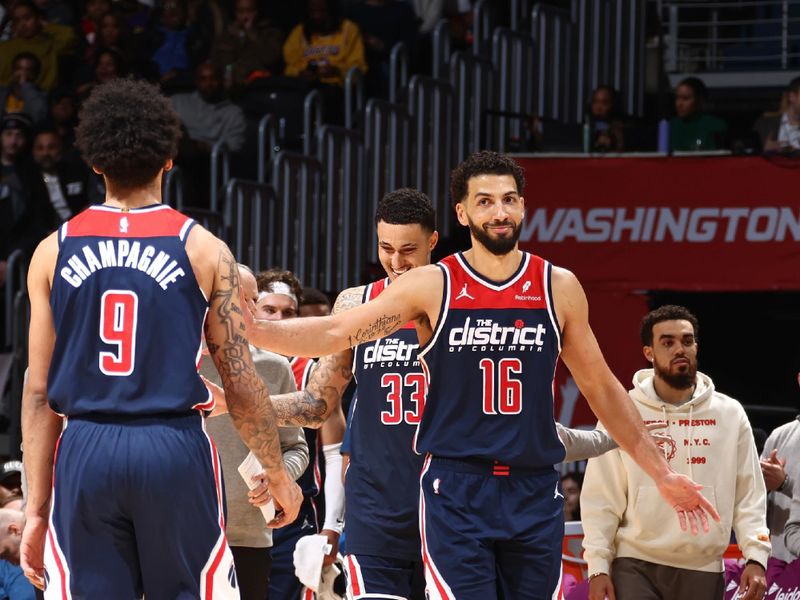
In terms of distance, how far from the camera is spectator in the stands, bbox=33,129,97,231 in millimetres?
12438

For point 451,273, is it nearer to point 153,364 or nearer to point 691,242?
point 153,364

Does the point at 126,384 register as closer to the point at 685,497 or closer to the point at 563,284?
the point at 563,284

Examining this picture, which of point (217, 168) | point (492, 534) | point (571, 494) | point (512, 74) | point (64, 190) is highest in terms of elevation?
point (512, 74)

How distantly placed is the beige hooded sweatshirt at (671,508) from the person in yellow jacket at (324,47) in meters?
7.13

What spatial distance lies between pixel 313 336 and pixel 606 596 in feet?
8.59

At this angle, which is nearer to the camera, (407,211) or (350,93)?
(407,211)

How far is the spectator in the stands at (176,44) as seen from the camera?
48.5 ft

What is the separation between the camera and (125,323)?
4.53 m

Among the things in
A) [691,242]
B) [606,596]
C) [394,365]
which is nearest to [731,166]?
[691,242]

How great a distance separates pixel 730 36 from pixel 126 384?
12579 mm

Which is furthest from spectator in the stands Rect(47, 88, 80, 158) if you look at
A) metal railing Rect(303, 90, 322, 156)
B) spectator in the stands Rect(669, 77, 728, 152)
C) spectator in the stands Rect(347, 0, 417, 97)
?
spectator in the stands Rect(669, 77, 728, 152)

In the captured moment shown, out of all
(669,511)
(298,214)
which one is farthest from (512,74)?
(669,511)

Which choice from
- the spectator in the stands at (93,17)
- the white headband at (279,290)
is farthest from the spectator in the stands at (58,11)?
the white headband at (279,290)

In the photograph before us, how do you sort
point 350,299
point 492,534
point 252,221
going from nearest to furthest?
point 492,534 → point 350,299 → point 252,221
